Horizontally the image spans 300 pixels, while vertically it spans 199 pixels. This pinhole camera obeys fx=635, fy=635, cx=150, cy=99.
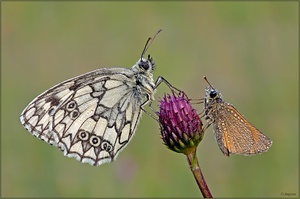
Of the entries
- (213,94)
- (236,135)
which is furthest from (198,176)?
(213,94)

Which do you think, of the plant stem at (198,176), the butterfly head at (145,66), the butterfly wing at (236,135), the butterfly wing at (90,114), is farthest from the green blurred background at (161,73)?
the plant stem at (198,176)

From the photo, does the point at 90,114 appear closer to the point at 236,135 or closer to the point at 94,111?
the point at 94,111

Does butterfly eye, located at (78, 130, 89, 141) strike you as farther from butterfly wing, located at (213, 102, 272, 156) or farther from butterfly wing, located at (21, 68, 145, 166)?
butterfly wing, located at (213, 102, 272, 156)

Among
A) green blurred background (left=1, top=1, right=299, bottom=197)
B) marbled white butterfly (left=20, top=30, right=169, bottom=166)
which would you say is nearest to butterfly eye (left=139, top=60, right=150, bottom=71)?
marbled white butterfly (left=20, top=30, right=169, bottom=166)

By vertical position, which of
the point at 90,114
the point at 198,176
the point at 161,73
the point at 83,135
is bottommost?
the point at 198,176

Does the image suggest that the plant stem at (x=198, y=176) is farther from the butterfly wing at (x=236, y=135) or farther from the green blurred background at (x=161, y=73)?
the green blurred background at (x=161, y=73)
